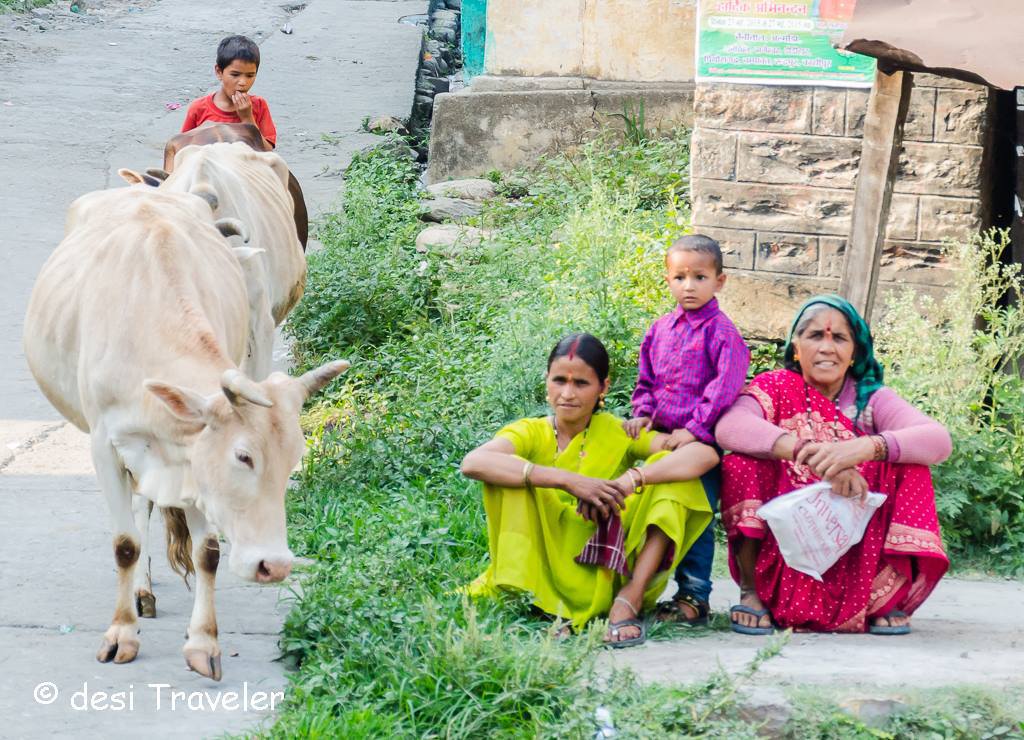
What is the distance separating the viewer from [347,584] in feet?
14.3

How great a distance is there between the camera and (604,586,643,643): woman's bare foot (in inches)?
159

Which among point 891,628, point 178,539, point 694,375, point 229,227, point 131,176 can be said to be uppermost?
point 131,176

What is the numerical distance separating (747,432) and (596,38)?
5.70m

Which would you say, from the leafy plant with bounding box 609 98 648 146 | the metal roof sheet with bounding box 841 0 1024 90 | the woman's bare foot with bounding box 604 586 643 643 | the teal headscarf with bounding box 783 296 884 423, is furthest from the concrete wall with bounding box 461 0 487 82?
the woman's bare foot with bounding box 604 586 643 643

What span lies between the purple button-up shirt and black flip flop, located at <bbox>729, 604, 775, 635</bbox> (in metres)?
0.52

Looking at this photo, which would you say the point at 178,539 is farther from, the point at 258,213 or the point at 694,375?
the point at 258,213

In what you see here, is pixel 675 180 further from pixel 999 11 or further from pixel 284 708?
pixel 284 708

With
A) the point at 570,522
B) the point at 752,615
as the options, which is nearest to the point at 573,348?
the point at 570,522

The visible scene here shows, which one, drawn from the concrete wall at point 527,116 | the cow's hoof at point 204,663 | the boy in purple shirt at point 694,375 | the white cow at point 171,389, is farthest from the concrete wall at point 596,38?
the cow's hoof at point 204,663

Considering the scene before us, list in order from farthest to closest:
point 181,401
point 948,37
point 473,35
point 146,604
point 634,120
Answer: point 473,35
point 634,120
point 948,37
point 146,604
point 181,401

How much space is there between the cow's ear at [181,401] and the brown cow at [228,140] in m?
2.45

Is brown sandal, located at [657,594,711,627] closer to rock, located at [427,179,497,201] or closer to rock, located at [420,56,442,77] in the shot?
rock, located at [427,179,497,201]

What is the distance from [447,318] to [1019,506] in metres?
3.25

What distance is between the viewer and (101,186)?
1023 centimetres
